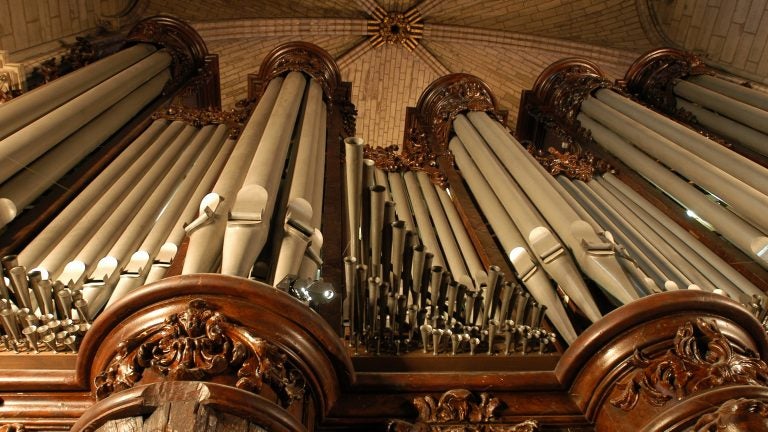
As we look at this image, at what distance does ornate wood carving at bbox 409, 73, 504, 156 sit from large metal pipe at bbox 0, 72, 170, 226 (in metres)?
2.82

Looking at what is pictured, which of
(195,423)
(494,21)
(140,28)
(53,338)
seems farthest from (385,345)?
(494,21)

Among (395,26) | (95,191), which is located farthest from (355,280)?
(395,26)

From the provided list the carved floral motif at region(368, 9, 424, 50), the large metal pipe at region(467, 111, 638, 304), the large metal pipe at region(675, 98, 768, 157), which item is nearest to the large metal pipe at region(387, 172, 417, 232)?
the large metal pipe at region(467, 111, 638, 304)

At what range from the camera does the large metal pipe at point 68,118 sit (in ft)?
15.1

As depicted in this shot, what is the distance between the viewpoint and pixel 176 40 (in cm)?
811

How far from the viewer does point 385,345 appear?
3352 mm

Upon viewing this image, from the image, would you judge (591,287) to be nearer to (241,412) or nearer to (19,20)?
(241,412)

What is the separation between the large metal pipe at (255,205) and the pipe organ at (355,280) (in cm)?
2

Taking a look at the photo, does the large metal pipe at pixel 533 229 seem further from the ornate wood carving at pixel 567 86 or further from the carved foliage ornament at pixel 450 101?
the ornate wood carving at pixel 567 86

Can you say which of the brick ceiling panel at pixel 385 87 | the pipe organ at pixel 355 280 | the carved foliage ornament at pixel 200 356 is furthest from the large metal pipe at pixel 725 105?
the carved foliage ornament at pixel 200 356

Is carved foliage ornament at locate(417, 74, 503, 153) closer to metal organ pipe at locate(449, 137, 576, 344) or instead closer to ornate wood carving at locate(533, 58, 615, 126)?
ornate wood carving at locate(533, 58, 615, 126)

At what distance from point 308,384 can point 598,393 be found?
120cm

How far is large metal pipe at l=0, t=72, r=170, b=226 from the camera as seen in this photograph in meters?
4.45

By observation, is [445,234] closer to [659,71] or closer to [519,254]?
[519,254]
